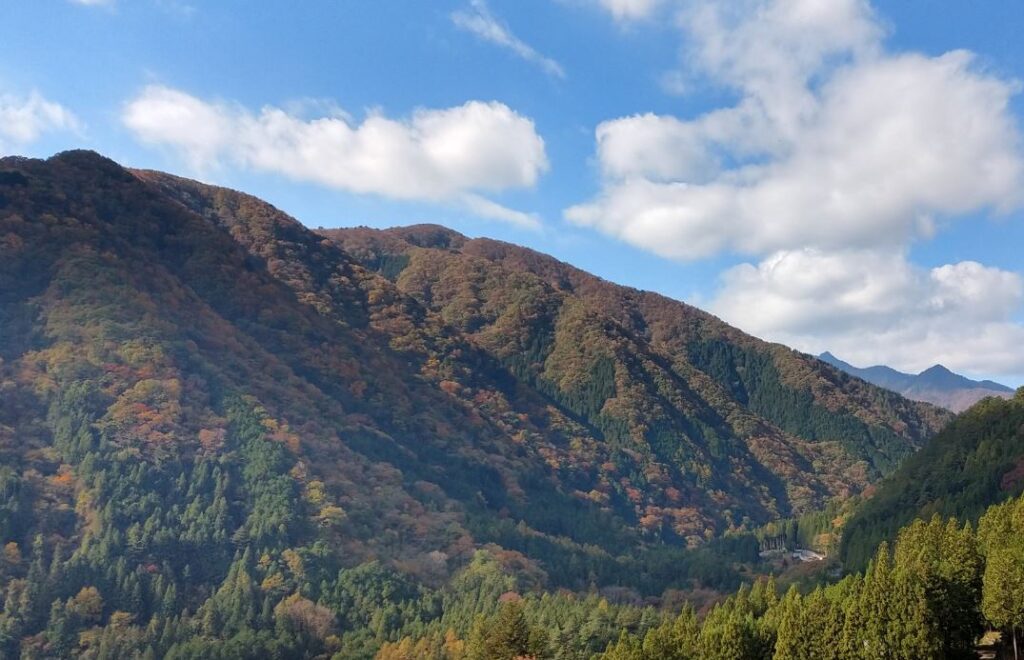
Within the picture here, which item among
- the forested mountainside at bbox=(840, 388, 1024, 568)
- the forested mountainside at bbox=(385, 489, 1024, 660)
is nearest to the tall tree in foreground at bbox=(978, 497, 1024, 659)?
the forested mountainside at bbox=(385, 489, 1024, 660)

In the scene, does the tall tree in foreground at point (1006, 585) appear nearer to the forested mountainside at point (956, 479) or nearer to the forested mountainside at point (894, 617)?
the forested mountainside at point (894, 617)

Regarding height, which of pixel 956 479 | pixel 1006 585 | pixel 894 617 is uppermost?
pixel 956 479

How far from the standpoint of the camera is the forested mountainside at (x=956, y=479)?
4943 inches

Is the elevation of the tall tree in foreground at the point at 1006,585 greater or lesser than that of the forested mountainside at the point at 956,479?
lesser

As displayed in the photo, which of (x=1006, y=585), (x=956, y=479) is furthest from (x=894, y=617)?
(x=956, y=479)

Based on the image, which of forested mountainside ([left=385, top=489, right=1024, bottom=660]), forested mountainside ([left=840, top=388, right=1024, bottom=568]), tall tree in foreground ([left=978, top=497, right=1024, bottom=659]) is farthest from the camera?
forested mountainside ([left=840, top=388, right=1024, bottom=568])

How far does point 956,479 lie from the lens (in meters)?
140

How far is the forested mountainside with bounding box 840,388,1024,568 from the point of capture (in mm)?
125562

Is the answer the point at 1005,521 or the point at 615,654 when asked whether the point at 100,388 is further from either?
the point at 1005,521

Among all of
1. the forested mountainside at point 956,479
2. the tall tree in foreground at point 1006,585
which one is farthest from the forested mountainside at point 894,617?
the forested mountainside at point 956,479

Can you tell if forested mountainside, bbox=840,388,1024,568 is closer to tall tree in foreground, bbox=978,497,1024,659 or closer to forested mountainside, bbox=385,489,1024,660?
forested mountainside, bbox=385,489,1024,660

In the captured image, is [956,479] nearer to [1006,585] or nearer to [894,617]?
[1006,585]

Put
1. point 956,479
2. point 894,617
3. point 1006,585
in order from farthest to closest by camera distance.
Result: point 956,479, point 894,617, point 1006,585

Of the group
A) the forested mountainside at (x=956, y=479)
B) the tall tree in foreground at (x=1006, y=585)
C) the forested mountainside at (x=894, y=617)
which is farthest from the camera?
the forested mountainside at (x=956, y=479)
